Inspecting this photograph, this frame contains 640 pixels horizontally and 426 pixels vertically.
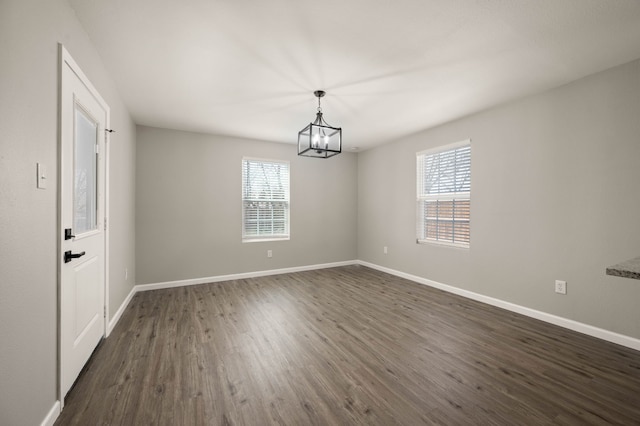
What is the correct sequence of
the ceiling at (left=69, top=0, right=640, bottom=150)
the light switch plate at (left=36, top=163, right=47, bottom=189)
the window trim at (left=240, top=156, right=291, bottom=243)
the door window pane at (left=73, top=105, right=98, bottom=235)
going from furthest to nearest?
the window trim at (left=240, top=156, right=291, bottom=243) → the door window pane at (left=73, top=105, right=98, bottom=235) → the ceiling at (left=69, top=0, right=640, bottom=150) → the light switch plate at (left=36, top=163, right=47, bottom=189)

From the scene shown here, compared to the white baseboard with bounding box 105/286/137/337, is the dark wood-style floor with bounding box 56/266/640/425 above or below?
below

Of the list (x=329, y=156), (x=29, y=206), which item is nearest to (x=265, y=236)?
(x=329, y=156)

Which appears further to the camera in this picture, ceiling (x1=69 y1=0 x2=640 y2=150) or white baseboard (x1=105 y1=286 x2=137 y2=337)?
white baseboard (x1=105 y1=286 x2=137 y2=337)

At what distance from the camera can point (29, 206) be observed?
137 cm

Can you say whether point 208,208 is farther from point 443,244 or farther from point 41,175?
point 443,244

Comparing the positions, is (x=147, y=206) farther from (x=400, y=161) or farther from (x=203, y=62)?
(x=400, y=161)

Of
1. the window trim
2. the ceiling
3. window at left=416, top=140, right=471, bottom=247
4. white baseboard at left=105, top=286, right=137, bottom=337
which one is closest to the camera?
the ceiling

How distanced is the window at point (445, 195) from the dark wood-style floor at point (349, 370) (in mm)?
1138

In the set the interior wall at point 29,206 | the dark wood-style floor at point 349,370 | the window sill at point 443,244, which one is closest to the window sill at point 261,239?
the dark wood-style floor at point 349,370

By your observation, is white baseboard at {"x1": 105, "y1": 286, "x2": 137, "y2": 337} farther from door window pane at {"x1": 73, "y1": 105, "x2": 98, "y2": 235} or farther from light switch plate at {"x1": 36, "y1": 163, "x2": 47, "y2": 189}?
light switch plate at {"x1": 36, "y1": 163, "x2": 47, "y2": 189}

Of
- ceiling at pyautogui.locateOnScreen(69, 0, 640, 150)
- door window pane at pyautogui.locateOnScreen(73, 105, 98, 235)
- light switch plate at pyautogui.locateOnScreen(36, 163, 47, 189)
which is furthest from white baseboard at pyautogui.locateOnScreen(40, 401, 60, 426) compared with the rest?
ceiling at pyautogui.locateOnScreen(69, 0, 640, 150)

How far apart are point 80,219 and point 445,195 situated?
431 cm

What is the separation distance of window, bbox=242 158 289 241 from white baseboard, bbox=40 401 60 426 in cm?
345

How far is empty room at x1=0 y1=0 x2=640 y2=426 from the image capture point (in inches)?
63.0
